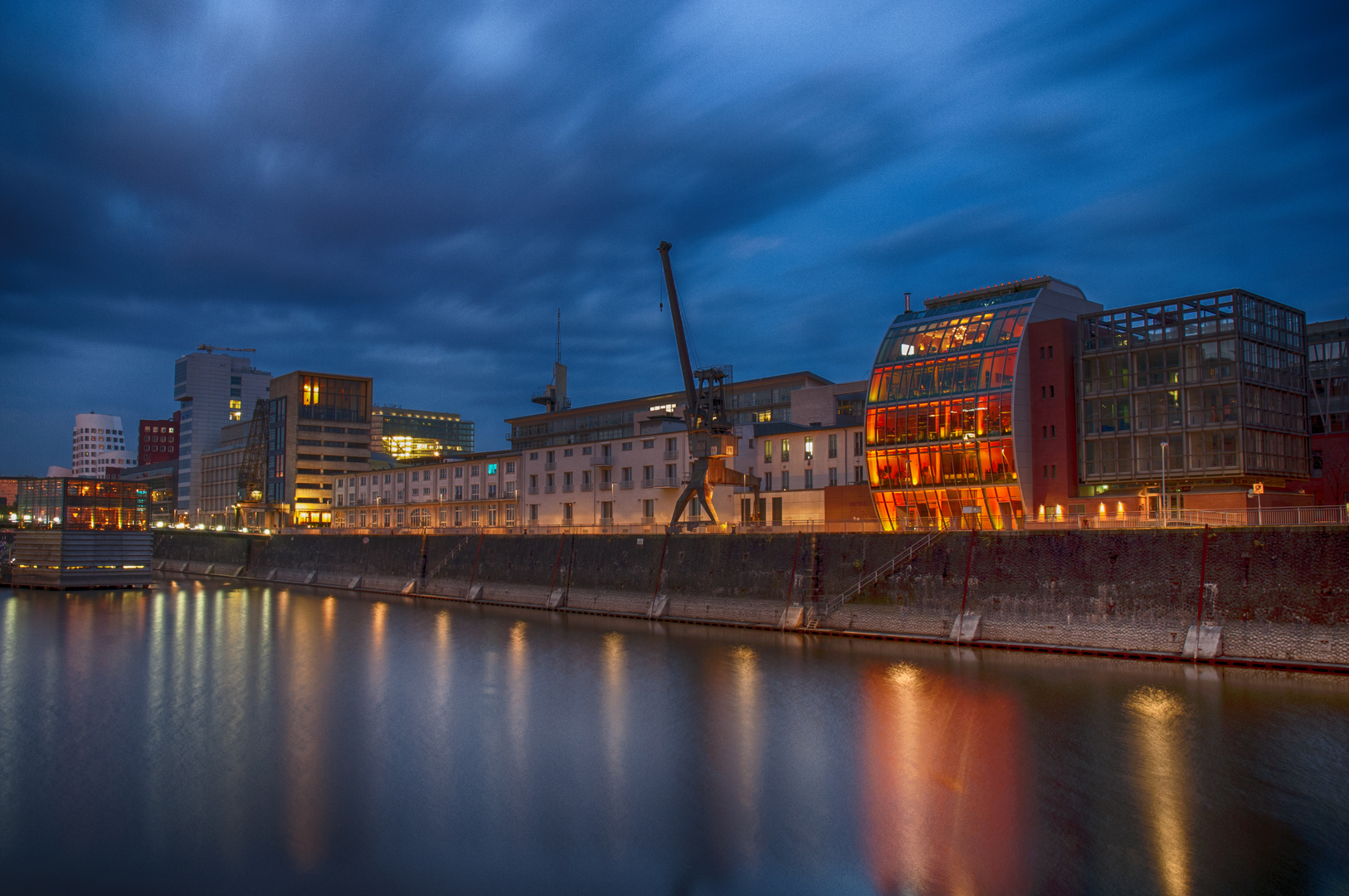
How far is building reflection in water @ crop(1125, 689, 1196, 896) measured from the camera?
19.1 meters

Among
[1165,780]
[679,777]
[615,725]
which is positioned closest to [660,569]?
[615,725]

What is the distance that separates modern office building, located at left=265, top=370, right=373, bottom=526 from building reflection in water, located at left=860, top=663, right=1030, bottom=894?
126965 mm

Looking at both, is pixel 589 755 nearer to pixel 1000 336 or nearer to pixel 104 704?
pixel 104 704

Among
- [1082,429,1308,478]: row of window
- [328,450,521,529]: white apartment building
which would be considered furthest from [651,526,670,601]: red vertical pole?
[328,450,521,529]: white apartment building

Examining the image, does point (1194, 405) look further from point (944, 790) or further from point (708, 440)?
point (944, 790)

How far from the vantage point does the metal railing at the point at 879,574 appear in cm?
4809

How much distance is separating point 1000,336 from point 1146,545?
78.3ft

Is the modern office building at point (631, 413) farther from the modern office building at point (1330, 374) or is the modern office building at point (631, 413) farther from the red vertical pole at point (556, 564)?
the modern office building at point (1330, 374)

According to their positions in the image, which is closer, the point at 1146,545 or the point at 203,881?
the point at 203,881

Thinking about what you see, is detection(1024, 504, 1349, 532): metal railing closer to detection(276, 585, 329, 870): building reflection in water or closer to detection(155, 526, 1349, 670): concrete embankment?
detection(155, 526, 1349, 670): concrete embankment

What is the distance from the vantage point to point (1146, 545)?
40.4m

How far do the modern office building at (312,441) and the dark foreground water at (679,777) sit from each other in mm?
103623

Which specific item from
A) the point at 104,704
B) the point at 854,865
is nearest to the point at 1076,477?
the point at 854,865

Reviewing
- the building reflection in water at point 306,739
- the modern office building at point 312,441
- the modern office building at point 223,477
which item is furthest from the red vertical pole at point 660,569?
the modern office building at point 223,477
